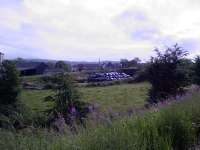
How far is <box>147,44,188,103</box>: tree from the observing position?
1948cm

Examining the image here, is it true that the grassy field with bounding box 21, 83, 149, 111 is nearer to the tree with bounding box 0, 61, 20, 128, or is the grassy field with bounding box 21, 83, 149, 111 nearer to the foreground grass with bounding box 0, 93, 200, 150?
the tree with bounding box 0, 61, 20, 128

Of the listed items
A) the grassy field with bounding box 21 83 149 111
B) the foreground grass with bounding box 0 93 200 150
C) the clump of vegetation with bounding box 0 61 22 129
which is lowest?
the grassy field with bounding box 21 83 149 111

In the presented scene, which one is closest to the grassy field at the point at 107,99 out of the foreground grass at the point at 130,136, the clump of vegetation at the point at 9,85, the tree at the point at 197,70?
the clump of vegetation at the point at 9,85

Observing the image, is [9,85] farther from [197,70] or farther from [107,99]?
[107,99]

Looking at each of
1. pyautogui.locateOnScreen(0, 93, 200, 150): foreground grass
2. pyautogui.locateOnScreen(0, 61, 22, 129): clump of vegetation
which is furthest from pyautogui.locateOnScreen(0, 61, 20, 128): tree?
pyautogui.locateOnScreen(0, 93, 200, 150): foreground grass

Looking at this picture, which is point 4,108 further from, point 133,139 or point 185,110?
point 133,139

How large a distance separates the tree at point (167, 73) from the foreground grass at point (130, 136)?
1238 cm

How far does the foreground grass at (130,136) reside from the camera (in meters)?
4.96

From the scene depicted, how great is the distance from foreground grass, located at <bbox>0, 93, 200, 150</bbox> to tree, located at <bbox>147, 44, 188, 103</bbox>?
12382 mm

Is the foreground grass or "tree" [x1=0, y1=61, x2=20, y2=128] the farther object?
"tree" [x1=0, y1=61, x2=20, y2=128]

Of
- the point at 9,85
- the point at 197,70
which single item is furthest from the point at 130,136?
the point at 9,85

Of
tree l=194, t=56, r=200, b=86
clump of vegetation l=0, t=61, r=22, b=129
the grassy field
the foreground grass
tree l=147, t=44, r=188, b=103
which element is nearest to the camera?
the foreground grass

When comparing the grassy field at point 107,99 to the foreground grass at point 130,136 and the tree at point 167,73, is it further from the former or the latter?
the foreground grass at point 130,136

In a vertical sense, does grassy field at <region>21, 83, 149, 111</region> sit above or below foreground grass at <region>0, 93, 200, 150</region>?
below
